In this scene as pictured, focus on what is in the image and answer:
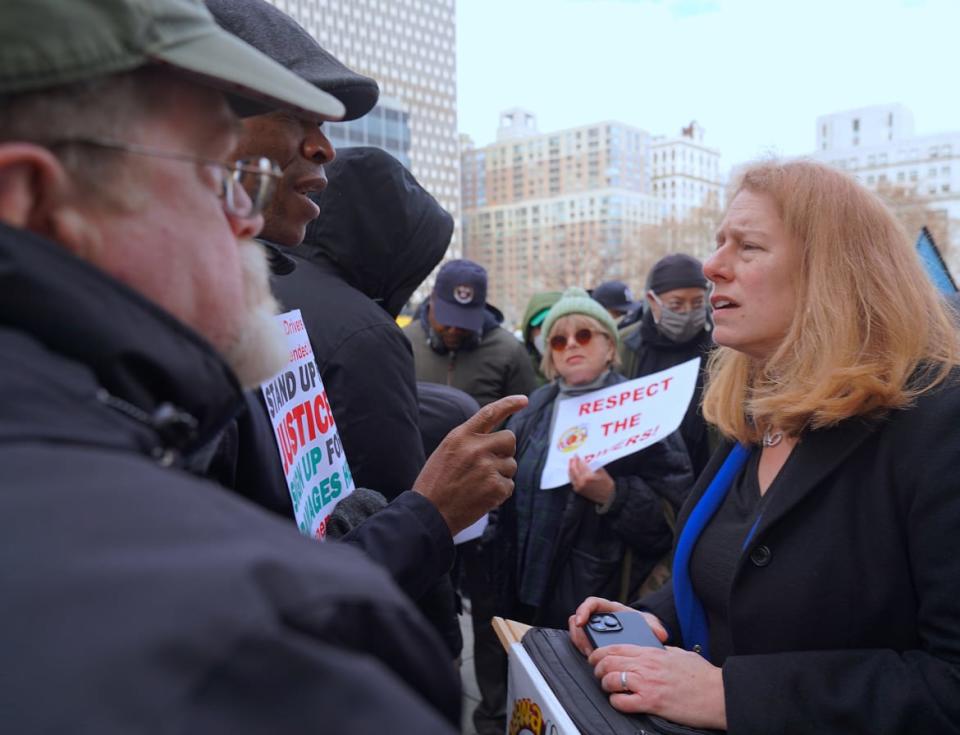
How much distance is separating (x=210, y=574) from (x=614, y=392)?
2.76 metres

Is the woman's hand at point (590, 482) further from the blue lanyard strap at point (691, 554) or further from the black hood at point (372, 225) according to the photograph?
the black hood at point (372, 225)

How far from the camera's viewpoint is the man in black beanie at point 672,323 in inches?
170

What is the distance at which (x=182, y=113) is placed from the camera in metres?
0.88

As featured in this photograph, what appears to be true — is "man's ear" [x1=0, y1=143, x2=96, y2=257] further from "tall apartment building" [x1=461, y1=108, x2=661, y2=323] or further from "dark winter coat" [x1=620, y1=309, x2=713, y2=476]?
"tall apartment building" [x1=461, y1=108, x2=661, y2=323]

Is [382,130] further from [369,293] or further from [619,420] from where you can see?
[369,293]

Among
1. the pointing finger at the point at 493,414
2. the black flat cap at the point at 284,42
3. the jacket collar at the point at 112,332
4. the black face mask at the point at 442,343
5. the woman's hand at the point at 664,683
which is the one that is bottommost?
the black face mask at the point at 442,343

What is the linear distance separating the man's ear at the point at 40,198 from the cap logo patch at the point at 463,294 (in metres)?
3.88

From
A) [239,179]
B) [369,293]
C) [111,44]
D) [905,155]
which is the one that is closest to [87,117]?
[111,44]

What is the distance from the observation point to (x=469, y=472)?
1536 mm

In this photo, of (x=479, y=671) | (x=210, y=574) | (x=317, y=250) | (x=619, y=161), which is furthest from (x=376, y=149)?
(x=619, y=161)

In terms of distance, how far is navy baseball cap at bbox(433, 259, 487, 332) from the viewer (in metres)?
4.60

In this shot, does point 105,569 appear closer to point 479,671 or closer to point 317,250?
point 317,250

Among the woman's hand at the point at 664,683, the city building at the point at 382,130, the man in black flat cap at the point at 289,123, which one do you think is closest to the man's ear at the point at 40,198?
the man in black flat cap at the point at 289,123

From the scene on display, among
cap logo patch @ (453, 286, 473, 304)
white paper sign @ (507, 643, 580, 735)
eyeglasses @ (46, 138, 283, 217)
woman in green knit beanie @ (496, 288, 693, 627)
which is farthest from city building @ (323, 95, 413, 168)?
eyeglasses @ (46, 138, 283, 217)
